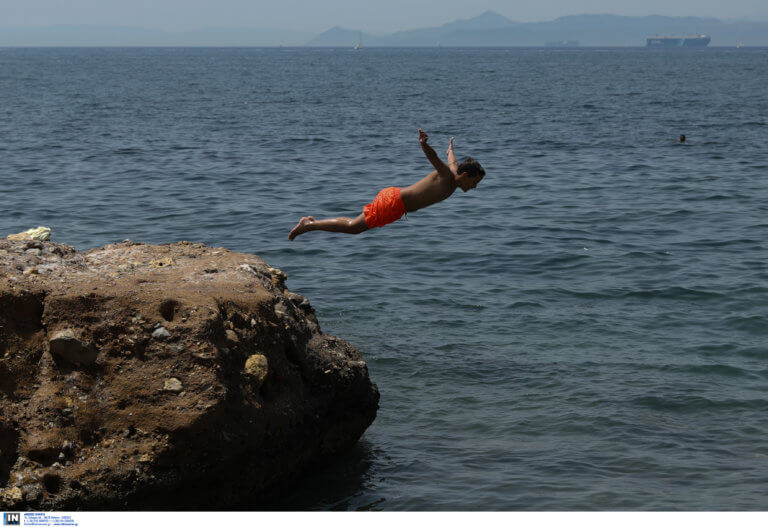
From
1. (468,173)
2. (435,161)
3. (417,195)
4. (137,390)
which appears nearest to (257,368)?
(137,390)

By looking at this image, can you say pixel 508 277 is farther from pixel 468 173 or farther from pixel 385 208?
pixel 468 173

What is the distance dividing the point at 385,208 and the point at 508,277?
6770 mm

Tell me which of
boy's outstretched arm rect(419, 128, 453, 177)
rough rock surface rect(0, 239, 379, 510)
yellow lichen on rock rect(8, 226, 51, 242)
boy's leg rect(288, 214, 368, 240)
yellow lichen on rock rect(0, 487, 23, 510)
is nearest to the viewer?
yellow lichen on rock rect(0, 487, 23, 510)

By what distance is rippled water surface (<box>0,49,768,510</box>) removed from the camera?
9883 mm

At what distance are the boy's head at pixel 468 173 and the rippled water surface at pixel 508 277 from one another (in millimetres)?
2961

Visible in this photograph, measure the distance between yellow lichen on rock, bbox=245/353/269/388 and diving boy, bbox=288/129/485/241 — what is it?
3.17 meters

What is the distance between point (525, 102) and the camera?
2440 inches

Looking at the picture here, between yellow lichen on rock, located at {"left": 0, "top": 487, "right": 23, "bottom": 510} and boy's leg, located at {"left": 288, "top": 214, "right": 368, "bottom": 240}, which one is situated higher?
boy's leg, located at {"left": 288, "top": 214, "right": 368, "bottom": 240}

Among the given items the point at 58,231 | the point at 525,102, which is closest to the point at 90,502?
the point at 58,231

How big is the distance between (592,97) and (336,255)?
52272 mm

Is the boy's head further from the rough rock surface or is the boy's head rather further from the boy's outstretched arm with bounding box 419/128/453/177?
the rough rock surface

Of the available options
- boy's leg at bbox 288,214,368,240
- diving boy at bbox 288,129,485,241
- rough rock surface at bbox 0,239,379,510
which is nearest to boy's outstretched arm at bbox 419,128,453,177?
diving boy at bbox 288,129,485,241

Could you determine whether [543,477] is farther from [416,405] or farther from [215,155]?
[215,155]

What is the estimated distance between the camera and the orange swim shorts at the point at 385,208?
11070 mm
